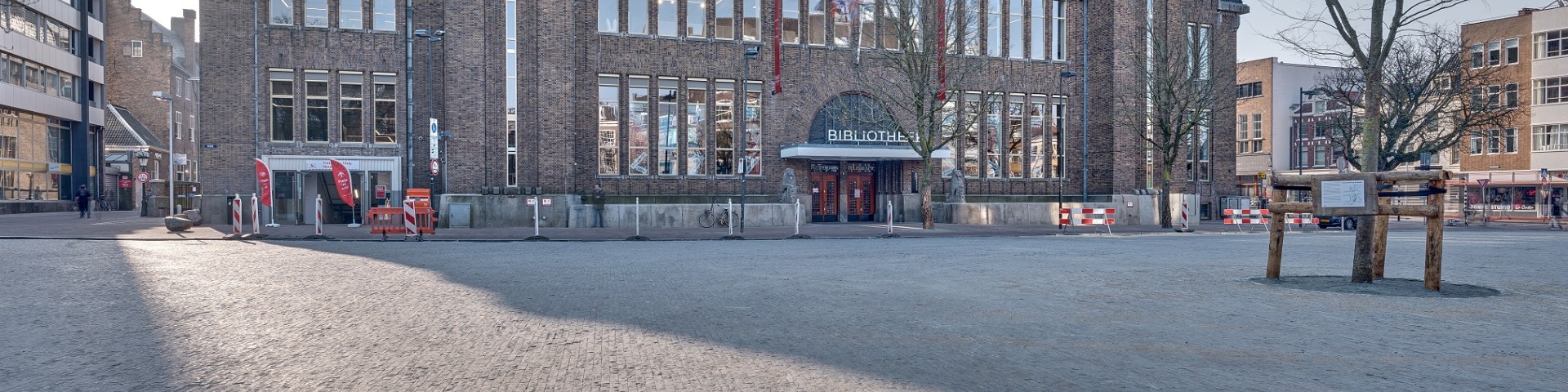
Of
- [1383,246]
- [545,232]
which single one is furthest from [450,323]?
[545,232]

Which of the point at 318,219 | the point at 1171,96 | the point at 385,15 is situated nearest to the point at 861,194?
the point at 1171,96

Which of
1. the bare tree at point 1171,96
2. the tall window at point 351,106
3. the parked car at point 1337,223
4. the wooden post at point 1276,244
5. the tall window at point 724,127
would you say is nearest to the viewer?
the wooden post at point 1276,244

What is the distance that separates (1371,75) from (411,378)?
11.1m

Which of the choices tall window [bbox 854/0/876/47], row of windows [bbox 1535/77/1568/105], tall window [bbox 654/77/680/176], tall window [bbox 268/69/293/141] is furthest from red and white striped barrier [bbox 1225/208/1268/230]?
row of windows [bbox 1535/77/1568/105]

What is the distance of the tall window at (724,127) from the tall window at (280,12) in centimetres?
1370

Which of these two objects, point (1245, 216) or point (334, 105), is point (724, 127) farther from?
point (1245, 216)

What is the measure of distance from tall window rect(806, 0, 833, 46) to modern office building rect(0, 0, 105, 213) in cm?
3667

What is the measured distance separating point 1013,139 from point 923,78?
8.78m

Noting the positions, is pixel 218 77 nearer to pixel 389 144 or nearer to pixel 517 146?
pixel 389 144

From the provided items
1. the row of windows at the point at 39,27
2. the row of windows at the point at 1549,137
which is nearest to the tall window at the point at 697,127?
the row of windows at the point at 39,27

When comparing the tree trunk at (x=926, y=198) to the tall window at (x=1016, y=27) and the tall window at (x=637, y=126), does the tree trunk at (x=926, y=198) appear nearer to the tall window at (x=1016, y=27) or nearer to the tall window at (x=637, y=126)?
the tall window at (x=1016, y=27)

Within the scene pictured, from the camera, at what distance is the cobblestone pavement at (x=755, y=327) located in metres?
5.43

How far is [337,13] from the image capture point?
30578mm

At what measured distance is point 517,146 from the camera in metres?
29.9
